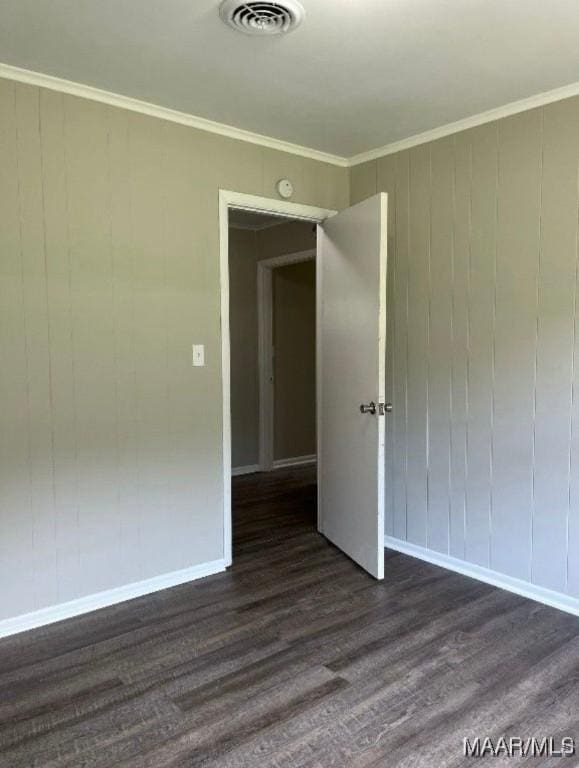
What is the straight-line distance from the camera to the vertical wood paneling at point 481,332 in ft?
9.83

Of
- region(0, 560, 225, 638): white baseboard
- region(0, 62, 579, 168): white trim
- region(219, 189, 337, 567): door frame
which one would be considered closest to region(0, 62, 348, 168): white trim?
region(0, 62, 579, 168): white trim

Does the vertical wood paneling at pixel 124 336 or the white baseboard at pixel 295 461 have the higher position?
the vertical wood paneling at pixel 124 336

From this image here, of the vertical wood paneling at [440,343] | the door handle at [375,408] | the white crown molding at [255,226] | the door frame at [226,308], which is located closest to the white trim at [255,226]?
the white crown molding at [255,226]

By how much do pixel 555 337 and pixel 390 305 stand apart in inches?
42.2

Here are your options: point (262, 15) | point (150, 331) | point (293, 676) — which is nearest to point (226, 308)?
point (150, 331)

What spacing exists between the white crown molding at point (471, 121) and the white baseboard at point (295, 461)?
10.6 feet

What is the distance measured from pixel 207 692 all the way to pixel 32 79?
8.62 ft

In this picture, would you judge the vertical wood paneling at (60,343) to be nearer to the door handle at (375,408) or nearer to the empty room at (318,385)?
the empty room at (318,385)

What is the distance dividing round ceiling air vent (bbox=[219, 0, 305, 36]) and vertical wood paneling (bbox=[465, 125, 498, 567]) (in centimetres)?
134

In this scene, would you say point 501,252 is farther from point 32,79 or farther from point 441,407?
point 32,79

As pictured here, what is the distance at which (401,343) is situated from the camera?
3500mm

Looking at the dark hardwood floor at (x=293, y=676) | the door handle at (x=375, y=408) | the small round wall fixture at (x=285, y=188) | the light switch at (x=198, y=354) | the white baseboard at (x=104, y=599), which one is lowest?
the dark hardwood floor at (x=293, y=676)

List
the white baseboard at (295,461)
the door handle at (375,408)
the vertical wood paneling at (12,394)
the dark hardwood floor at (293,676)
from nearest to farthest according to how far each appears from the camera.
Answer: the dark hardwood floor at (293,676), the vertical wood paneling at (12,394), the door handle at (375,408), the white baseboard at (295,461)

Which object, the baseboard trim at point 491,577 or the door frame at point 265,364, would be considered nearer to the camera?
the baseboard trim at point 491,577
